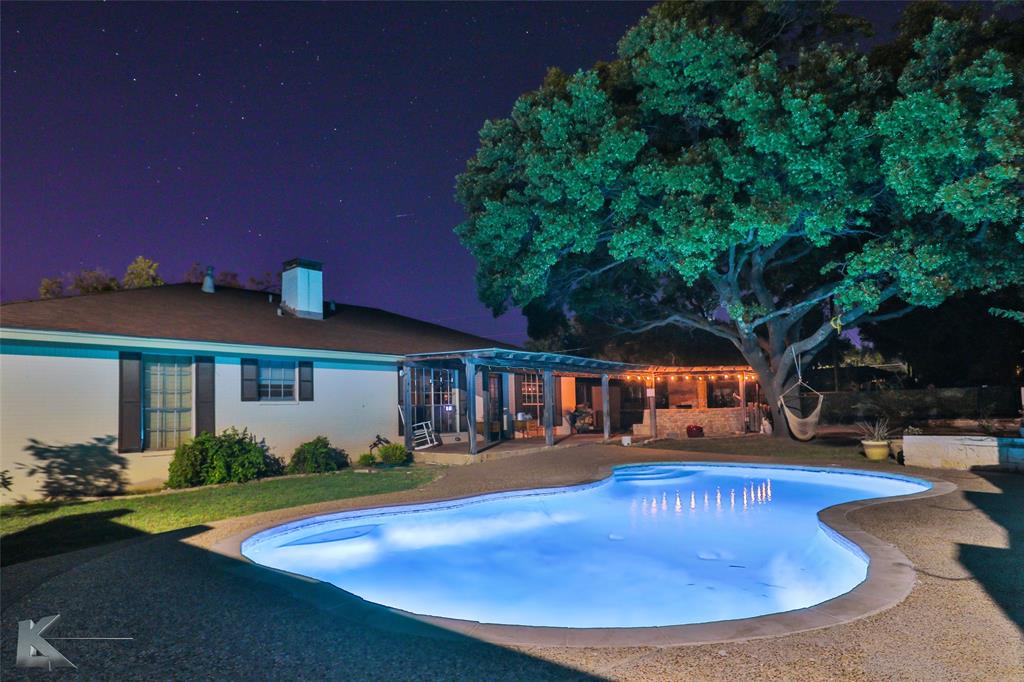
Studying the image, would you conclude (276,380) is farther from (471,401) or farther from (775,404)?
(775,404)

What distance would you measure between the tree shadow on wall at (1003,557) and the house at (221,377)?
9224 millimetres

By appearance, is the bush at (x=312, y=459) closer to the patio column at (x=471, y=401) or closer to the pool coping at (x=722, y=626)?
the patio column at (x=471, y=401)

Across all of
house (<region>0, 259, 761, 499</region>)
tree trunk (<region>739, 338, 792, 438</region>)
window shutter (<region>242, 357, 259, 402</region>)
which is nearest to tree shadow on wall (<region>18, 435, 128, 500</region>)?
house (<region>0, 259, 761, 499</region>)

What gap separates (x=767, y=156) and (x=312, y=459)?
11.5 m

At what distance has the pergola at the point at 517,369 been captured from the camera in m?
15.1

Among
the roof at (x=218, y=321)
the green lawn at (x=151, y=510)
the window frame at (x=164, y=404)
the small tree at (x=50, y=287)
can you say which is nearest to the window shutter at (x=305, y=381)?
the roof at (x=218, y=321)

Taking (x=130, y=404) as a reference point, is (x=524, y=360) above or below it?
above

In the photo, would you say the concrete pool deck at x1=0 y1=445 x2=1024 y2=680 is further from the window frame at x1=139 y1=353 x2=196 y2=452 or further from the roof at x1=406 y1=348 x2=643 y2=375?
the roof at x1=406 y1=348 x2=643 y2=375

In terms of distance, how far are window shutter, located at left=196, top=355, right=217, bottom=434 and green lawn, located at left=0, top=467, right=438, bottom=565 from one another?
1.50 metres

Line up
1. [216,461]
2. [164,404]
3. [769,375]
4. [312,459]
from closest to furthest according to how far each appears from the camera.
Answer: [216,461] → [164,404] → [312,459] → [769,375]

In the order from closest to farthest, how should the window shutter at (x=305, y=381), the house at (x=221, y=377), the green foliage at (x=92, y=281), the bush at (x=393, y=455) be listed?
1. the house at (x=221, y=377)
2. the window shutter at (x=305, y=381)
3. the bush at (x=393, y=455)
4. the green foliage at (x=92, y=281)

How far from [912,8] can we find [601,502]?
14225 mm

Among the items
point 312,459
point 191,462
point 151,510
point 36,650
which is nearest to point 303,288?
point 312,459

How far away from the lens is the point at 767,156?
1316cm
